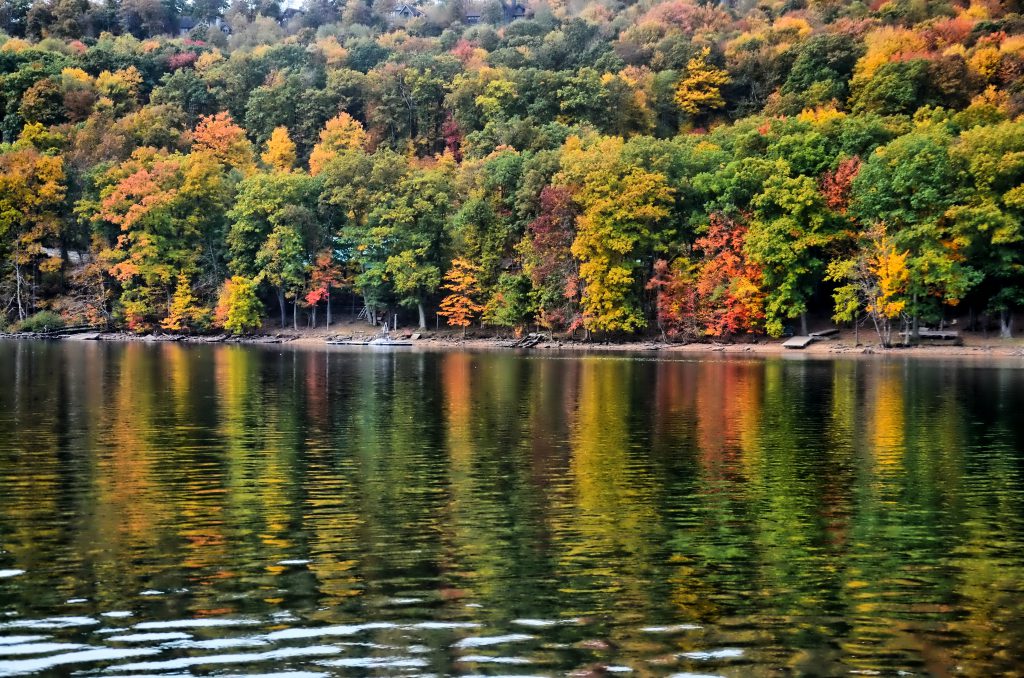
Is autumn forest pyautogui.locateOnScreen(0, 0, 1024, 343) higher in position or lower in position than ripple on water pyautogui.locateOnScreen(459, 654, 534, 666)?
higher

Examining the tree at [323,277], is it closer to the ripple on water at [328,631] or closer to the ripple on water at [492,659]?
the ripple on water at [328,631]

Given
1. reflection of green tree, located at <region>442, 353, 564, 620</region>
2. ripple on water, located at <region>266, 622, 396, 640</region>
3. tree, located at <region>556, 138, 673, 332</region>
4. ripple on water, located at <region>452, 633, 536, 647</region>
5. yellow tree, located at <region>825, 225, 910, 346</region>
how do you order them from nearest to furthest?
1. ripple on water, located at <region>452, 633, 536, 647</region>
2. ripple on water, located at <region>266, 622, 396, 640</region>
3. reflection of green tree, located at <region>442, 353, 564, 620</region>
4. yellow tree, located at <region>825, 225, 910, 346</region>
5. tree, located at <region>556, 138, 673, 332</region>

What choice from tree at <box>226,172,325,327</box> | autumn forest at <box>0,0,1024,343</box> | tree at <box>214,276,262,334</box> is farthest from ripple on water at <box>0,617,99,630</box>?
tree at <box>214,276,262,334</box>

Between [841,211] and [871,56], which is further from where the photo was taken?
[871,56]

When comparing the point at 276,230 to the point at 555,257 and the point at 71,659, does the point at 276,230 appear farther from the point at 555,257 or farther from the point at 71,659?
the point at 71,659

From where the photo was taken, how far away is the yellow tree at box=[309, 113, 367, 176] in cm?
10356

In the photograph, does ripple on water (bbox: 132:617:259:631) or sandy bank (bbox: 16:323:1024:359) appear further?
sandy bank (bbox: 16:323:1024:359)

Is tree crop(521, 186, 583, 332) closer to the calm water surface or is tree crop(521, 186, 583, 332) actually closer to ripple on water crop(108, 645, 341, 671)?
the calm water surface

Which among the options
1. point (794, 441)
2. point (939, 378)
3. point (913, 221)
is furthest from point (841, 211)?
point (794, 441)

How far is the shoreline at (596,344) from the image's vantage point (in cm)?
6650

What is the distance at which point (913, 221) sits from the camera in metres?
67.3

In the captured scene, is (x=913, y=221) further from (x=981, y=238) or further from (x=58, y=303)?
(x=58, y=303)

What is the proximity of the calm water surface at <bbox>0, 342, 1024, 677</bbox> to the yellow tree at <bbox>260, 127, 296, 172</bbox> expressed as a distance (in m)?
73.9

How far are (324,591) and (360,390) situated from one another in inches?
1132
